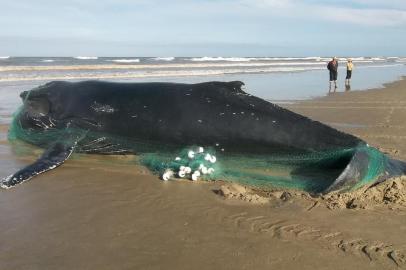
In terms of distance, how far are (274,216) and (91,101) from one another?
180 inches

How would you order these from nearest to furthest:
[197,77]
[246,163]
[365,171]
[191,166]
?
[365,171] < [191,166] < [246,163] < [197,77]

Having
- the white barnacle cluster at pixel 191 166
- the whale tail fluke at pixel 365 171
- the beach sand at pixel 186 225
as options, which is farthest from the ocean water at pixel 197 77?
the whale tail fluke at pixel 365 171

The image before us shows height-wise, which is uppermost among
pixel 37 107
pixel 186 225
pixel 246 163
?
pixel 37 107

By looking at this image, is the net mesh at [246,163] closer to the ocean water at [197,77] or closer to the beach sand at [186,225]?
the beach sand at [186,225]

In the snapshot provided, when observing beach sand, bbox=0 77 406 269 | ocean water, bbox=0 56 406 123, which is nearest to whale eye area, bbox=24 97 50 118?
beach sand, bbox=0 77 406 269

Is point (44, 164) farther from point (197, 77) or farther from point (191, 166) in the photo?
point (197, 77)

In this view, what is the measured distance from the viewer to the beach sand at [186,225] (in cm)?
406

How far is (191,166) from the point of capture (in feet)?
22.1

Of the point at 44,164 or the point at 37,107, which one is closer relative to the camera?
the point at 44,164

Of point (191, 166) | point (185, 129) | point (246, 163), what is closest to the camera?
point (191, 166)

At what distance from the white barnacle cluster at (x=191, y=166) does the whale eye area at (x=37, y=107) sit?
3245 millimetres

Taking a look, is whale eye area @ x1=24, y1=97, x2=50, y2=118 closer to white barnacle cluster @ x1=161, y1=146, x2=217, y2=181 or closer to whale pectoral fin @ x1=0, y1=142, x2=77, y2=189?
whale pectoral fin @ x1=0, y1=142, x2=77, y2=189

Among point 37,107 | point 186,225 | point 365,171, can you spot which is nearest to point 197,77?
point 37,107

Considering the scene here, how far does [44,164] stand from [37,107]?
222 centimetres
